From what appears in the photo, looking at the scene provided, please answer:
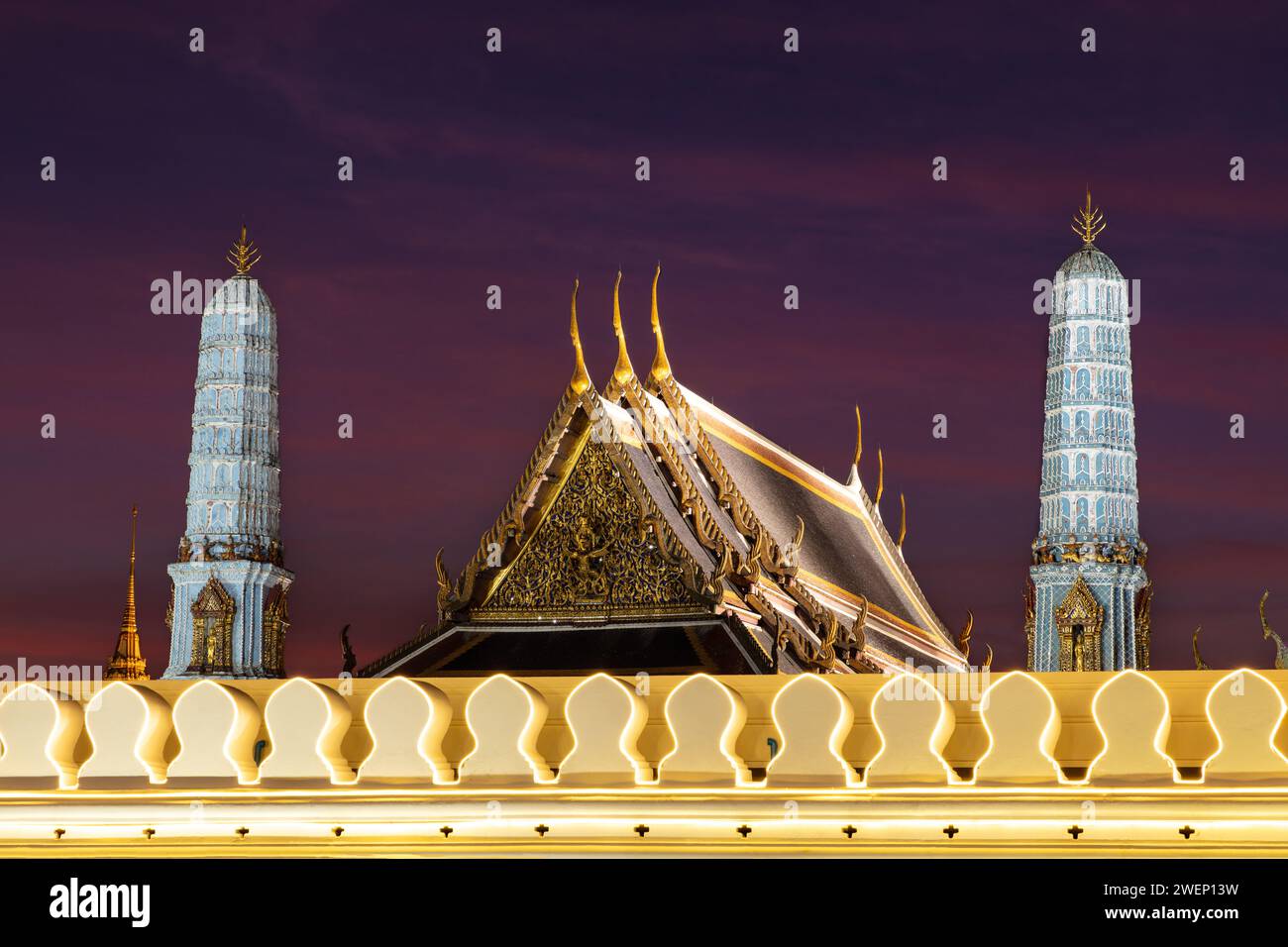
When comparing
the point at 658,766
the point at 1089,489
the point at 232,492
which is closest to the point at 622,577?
the point at 658,766

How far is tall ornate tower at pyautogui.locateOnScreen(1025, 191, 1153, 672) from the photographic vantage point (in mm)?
37156

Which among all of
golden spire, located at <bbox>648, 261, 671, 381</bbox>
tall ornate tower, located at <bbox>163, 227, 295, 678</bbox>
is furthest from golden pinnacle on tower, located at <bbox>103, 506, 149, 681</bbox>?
golden spire, located at <bbox>648, 261, 671, 381</bbox>

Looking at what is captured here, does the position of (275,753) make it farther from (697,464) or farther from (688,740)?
(697,464)

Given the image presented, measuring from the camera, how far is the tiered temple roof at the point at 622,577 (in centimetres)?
1700

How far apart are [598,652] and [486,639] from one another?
3.46 feet

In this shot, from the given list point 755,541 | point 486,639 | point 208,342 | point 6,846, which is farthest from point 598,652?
point 208,342

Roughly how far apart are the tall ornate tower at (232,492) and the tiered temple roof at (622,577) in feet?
77.8

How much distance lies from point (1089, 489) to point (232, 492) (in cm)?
1560

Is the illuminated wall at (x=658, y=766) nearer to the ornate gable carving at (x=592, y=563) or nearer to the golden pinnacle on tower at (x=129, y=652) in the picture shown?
the ornate gable carving at (x=592, y=563)

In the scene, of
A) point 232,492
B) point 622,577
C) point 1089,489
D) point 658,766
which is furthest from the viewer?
point 232,492

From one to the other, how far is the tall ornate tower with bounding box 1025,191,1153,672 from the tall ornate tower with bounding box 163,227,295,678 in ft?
47.1

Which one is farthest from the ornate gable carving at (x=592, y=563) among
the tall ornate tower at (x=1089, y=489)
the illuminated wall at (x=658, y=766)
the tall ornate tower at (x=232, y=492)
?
the tall ornate tower at (x=232, y=492)

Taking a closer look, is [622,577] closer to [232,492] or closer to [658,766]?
[658,766]

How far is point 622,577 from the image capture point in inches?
685
